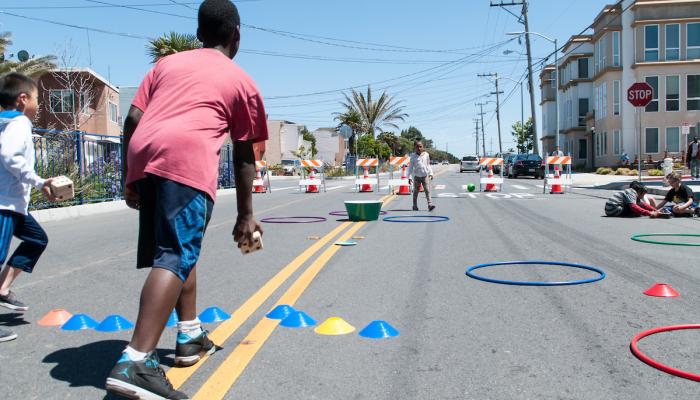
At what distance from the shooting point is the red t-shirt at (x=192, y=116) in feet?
10.4

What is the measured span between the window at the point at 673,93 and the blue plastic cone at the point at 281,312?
44228mm

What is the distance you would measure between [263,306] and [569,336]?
2.30 metres

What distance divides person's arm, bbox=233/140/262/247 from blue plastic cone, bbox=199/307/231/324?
4.71ft

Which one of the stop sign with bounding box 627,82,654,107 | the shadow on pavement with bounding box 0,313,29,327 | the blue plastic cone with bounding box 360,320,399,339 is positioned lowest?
the blue plastic cone with bounding box 360,320,399,339

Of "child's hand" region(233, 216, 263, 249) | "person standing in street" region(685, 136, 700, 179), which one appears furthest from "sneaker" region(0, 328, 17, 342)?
"person standing in street" region(685, 136, 700, 179)

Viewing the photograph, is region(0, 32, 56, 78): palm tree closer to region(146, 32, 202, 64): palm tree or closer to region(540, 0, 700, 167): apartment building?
region(146, 32, 202, 64): palm tree

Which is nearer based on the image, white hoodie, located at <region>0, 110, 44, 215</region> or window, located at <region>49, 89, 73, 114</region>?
white hoodie, located at <region>0, 110, 44, 215</region>

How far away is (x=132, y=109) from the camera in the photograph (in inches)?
135

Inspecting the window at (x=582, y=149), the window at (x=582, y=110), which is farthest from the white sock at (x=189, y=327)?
the window at (x=582, y=149)

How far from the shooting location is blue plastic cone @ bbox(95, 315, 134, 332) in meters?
4.56

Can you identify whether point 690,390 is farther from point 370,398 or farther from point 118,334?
point 118,334

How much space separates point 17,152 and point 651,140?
44724mm

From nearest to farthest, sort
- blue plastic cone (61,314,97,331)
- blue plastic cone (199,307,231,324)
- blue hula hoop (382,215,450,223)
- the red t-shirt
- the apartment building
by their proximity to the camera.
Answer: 1. the red t-shirt
2. blue plastic cone (61,314,97,331)
3. blue plastic cone (199,307,231,324)
4. blue hula hoop (382,215,450,223)
5. the apartment building

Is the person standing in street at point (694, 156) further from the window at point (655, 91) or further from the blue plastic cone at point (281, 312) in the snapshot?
the blue plastic cone at point (281, 312)
